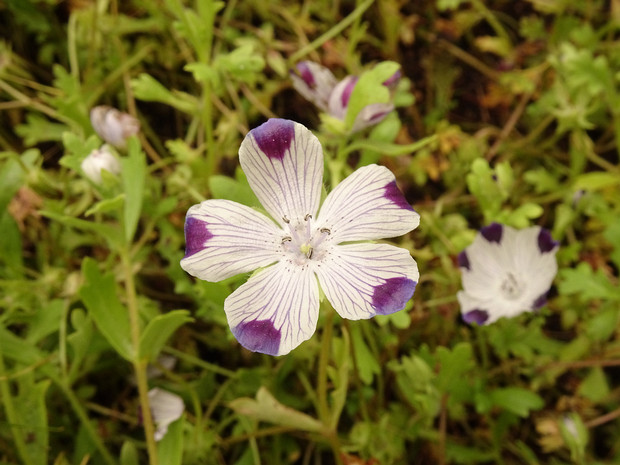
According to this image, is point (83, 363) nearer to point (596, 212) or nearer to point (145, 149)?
point (145, 149)

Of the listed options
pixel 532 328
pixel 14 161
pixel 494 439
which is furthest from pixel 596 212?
pixel 14 161

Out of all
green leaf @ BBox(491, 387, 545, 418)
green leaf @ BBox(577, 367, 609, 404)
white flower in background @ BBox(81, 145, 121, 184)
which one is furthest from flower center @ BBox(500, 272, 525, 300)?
white flower in background @ BBox(81, 145, 121, 184)

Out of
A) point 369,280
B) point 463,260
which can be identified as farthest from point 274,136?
point 463,260

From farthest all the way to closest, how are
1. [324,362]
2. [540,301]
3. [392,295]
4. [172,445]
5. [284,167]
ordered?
[540,301]
[172,445]
[324,362]
[284,167]
[392,295]

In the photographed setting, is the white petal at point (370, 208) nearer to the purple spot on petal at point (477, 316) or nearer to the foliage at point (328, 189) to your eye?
the foliage at point (328, 189)

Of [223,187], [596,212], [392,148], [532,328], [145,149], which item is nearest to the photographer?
[223,187]

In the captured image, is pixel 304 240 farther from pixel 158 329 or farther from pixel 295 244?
pixel 158 329

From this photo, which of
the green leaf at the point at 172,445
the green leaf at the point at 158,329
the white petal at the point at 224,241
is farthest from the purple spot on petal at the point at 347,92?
the green leaf at the point at 172,445
